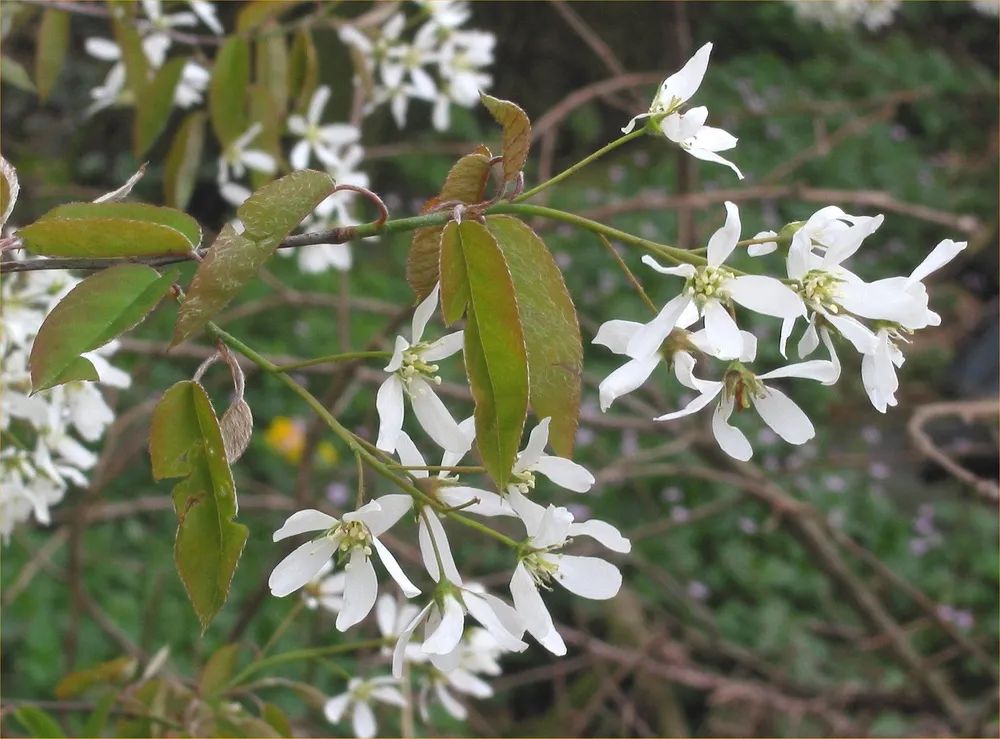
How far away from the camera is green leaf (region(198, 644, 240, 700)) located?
0.87 m

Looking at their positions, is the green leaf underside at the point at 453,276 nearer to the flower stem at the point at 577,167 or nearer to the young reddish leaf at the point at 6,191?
the flower stem at the point at 577,167

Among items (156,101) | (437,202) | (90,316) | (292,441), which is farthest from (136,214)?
(292,441)

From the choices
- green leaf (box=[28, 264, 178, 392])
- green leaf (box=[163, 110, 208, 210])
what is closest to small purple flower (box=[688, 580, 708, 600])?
green leaf (box=[163, 110, 208, 210])

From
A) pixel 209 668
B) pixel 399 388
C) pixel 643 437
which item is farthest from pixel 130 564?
pixel 399 388

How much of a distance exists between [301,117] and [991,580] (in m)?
2.24

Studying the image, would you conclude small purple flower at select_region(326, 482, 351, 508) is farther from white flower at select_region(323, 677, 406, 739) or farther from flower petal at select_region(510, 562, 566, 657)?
flower petal at select_region(510, 562, 566, 657)

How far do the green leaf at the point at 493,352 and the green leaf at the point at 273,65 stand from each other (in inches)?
30.5

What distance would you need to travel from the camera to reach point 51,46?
44.6 inches

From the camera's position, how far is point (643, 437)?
2.79 m

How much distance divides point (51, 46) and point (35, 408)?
1.86 ft

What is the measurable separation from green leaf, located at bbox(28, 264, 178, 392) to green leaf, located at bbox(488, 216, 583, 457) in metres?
0.19

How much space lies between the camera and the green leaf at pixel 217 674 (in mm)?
875

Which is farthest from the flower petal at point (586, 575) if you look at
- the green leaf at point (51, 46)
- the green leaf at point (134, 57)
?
the green leaf at point (51, 46)

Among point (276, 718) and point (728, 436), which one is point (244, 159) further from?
point (728, 436)
